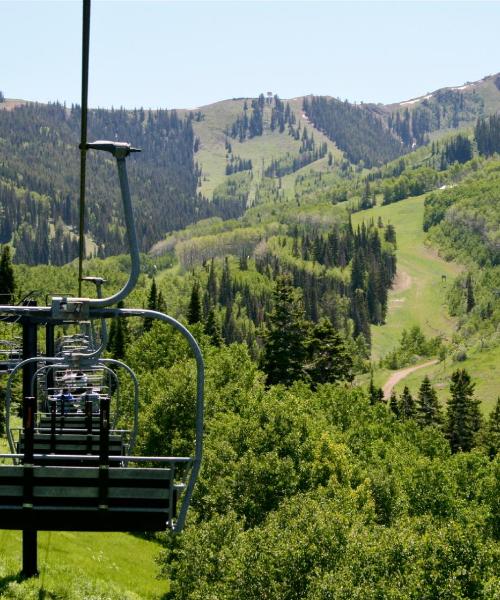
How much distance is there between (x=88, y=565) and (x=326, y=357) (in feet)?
239

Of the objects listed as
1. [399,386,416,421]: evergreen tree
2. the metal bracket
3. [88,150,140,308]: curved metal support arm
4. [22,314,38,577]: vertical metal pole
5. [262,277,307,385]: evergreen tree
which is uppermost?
[88,150,140,308]: curved metal support arm

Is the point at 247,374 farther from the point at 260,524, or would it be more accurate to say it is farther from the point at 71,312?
the point at 71,312

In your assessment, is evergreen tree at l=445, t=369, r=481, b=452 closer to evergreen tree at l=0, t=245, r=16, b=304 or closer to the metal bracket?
evergreen tree at l=0, t=245, r=16, b=304

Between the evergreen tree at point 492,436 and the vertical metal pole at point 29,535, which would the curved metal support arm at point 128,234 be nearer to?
the vertical metal pole at point 29,535

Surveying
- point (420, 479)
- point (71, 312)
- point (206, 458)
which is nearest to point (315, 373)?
point (420, 479)

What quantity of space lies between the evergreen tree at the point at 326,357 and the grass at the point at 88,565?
185 ft

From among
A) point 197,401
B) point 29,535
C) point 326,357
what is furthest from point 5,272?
point 197,401

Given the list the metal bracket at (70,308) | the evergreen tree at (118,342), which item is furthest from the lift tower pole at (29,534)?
the evergreen tree at (118,342)

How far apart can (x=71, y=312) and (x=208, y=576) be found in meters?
25.9

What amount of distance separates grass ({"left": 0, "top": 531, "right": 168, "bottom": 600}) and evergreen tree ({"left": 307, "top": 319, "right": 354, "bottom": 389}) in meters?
56.4

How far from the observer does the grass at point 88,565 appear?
24234mm

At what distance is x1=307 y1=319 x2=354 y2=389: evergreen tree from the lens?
105062 millimetres

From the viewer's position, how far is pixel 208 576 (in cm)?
3544

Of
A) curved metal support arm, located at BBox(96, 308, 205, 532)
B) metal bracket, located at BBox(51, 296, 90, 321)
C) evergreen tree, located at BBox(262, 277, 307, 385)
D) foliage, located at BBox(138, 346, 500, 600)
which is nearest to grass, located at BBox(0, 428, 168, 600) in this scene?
foliage, located at BBox(138, 346, 500, 600)
